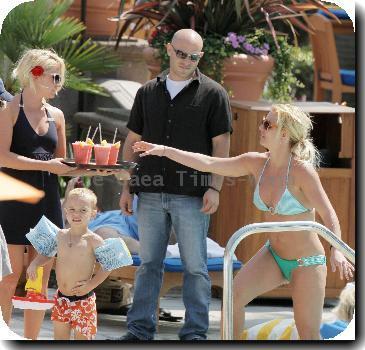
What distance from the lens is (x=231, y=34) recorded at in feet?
30.4

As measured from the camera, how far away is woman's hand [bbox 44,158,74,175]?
6594mm

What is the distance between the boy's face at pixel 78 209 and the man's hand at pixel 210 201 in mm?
740

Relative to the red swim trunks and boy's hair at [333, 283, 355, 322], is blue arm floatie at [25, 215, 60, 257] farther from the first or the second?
boy's hair at [333, 283, 355, 322]

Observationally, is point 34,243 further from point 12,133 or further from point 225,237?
point 225,237

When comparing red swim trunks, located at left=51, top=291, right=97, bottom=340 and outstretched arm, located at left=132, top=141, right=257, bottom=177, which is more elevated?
outstretched arm, located at left=132, top=141, right=257, bottom=177

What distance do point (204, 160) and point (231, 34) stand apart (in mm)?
2845

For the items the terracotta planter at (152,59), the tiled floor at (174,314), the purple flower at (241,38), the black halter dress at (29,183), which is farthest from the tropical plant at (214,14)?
the black halter dress at (29,183)

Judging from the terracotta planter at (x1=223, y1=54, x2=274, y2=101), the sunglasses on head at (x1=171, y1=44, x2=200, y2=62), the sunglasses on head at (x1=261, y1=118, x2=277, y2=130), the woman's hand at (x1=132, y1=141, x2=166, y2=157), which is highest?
the sunglasses on head at (x1=171, y1=44, x2=200, y2=62)

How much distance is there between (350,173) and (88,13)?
3499 mm

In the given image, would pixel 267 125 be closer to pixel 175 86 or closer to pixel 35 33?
pixel 175 86

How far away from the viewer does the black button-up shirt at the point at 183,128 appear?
7.05 m

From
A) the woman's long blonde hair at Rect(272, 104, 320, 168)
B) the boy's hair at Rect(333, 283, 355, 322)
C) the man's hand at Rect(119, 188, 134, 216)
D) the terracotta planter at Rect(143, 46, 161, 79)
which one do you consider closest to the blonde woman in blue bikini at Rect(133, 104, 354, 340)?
the woman's long blonde hair at Rect(272, 104, 320, 168)

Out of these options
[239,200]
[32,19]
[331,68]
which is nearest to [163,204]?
[239,200]

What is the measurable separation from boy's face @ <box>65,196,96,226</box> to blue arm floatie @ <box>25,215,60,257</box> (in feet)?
0.40
